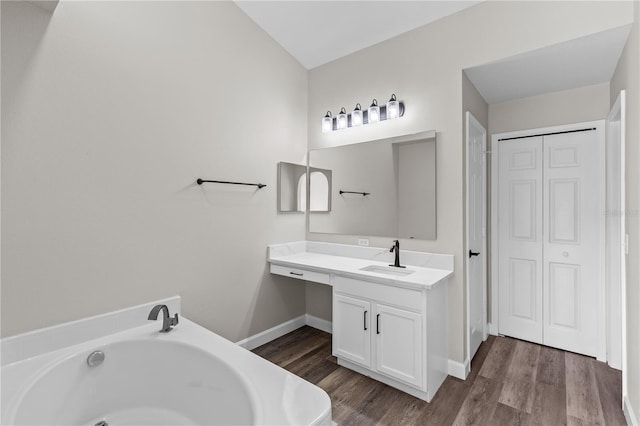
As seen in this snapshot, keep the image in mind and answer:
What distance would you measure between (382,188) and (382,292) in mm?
1028

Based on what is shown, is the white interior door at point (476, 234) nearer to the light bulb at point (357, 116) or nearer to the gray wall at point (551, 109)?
the gray wall at point (551, 109)

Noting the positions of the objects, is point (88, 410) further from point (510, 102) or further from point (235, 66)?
point (510, 102)

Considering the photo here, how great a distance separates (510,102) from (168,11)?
10.3ft

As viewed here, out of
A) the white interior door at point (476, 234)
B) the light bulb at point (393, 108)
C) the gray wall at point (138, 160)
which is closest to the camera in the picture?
the gray wall at point (138, 160)

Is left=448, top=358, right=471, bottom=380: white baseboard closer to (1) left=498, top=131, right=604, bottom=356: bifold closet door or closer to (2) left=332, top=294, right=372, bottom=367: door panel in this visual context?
(2) left=332, top=294, right=372, bottom=367: door panel

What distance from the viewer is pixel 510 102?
120 inches

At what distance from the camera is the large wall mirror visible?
2.52m

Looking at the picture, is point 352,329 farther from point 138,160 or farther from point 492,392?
point 138,160

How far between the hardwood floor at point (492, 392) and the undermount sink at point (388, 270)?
815mm

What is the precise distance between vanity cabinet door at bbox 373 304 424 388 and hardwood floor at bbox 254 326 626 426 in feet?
0.53

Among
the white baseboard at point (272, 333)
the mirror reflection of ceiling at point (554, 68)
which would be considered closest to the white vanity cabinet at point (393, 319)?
the white baseboard at point (272, 333)

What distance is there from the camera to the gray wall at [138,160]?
1.54 m

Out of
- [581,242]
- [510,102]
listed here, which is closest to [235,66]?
Result: [510,102]

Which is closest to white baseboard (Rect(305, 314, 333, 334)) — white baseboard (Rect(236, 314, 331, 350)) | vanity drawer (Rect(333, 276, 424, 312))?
white baseboard (Rect(236, 314, 331, 350))
